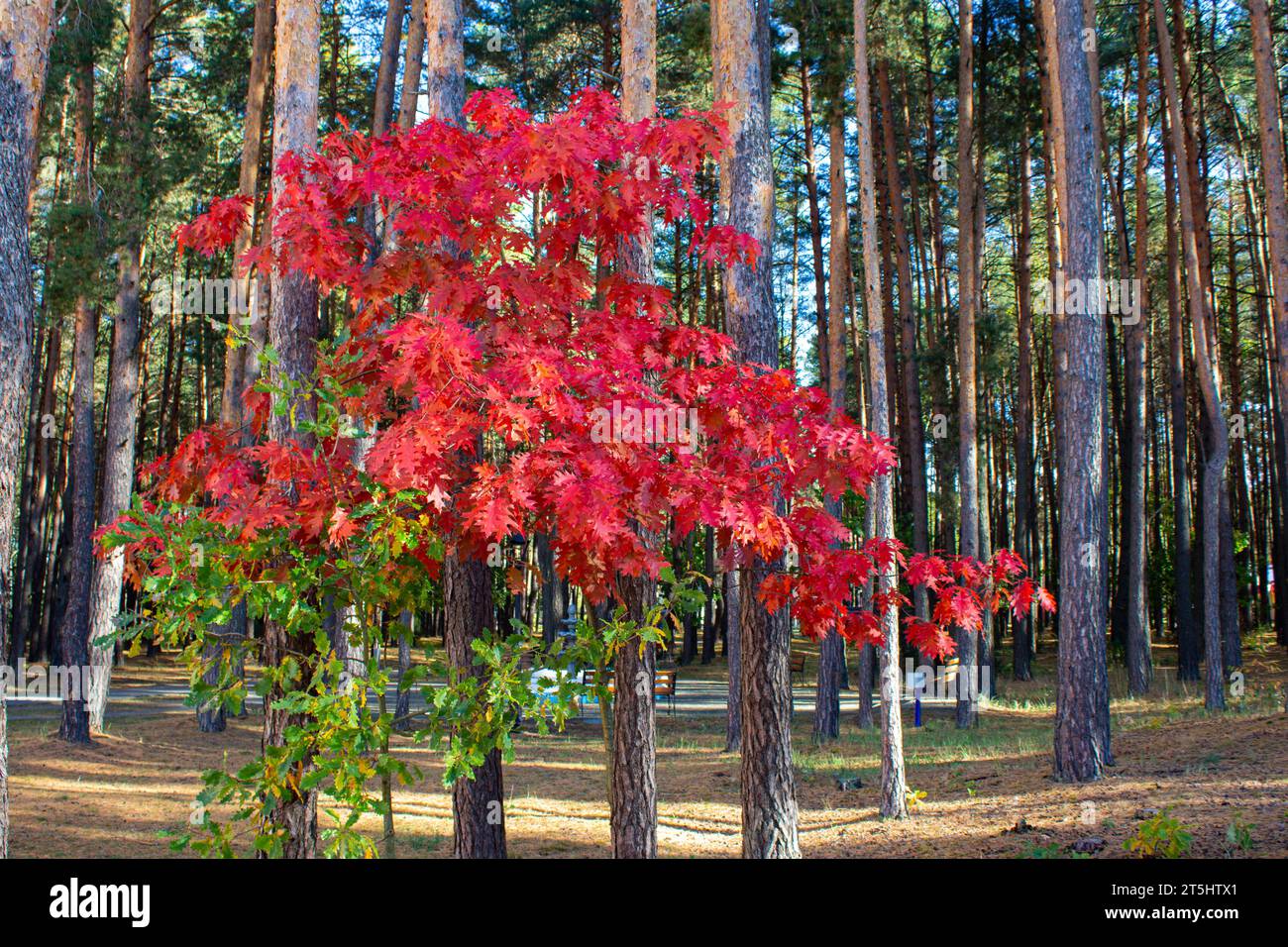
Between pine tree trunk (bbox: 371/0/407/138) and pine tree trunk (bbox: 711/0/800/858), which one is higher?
pine tree trunk (bbox: 371/0/407/138)

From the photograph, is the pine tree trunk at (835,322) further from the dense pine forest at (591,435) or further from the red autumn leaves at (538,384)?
the red autumn leaves at (538,384)

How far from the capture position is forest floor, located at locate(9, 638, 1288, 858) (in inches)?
350

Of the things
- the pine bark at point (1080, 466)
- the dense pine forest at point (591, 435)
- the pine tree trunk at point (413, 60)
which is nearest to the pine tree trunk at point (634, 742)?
the dense pine forest at point (591, 435)

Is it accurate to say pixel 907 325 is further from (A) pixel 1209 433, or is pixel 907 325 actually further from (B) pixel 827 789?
(B) pixel 827 789

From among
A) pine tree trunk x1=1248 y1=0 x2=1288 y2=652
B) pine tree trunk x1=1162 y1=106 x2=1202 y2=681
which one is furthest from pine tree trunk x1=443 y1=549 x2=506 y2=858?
pine tree trunk x1=1162 y1=106 x2=1202 y2=681

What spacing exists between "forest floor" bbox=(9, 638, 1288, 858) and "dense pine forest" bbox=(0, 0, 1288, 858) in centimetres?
11

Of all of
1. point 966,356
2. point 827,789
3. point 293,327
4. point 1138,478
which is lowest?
point 827,789

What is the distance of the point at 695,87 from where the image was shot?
19.6m

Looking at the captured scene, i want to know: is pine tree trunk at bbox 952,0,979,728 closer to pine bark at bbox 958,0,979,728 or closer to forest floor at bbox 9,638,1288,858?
pine bark at bbox 958,0,979,728

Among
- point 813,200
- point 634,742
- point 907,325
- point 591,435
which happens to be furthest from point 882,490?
point 813,200

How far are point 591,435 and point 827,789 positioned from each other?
929 cm

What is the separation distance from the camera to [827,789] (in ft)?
40.8

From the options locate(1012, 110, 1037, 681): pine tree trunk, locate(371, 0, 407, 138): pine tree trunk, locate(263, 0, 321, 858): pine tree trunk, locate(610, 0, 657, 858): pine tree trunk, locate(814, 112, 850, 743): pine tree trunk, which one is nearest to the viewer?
locate(263, 0, 321, 858): pine tree trunk
